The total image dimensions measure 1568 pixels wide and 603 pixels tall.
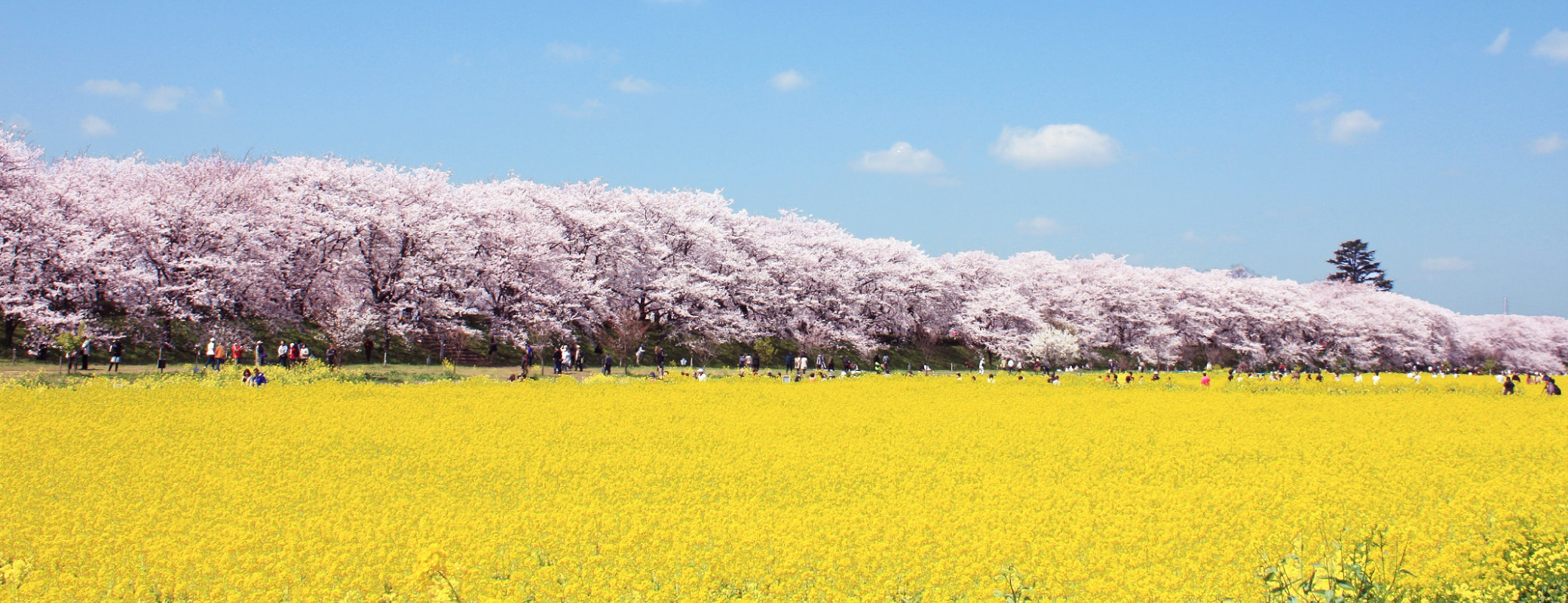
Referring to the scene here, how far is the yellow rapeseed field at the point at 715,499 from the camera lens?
862cm

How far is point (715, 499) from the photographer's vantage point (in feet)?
39.9

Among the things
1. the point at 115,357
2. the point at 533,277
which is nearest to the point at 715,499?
the point at 115,357

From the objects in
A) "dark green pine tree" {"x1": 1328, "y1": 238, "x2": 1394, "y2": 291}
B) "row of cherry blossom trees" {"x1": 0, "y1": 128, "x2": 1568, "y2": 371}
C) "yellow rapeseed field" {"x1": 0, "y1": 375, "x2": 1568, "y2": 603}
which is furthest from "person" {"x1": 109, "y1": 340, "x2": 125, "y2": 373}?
"dark green pine tree" {"x1": 1328, "y1": 238, "x2": 1394, "y2": 291}

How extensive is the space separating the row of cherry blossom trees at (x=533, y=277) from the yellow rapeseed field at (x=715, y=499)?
1488cm

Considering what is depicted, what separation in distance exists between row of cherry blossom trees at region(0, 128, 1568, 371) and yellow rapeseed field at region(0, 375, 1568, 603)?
14881 mm

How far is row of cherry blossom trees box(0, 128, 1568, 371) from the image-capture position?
35.2 metres

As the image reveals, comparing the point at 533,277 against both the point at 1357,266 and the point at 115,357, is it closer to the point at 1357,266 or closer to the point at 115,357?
the point at 115,357

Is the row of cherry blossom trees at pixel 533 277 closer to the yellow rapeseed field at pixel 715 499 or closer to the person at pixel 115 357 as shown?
the person at pixel 115 357

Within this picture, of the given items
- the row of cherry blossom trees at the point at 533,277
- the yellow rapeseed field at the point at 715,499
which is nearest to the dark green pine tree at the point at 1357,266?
the row of cherry blossom trees at the point at 533,277

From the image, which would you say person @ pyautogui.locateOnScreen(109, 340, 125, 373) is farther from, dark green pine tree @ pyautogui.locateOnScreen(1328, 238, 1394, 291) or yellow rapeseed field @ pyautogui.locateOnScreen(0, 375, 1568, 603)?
dark green pine tree @ pyautogui.locateOnScreen(1328, 238, 1394, 291)

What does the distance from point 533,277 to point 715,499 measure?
117 feet

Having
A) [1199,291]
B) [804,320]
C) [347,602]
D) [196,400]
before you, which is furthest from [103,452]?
[1199,291]

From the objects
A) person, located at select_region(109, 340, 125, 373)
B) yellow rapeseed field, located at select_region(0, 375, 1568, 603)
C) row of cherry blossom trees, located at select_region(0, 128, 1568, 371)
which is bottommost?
yellow rapeseed field, located at select_region(0, 375, 1568, 603)

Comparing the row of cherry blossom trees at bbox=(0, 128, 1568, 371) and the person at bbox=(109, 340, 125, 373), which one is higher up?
the row of cherry blossom trees at bbox=(0, 128, 1568, 371)
